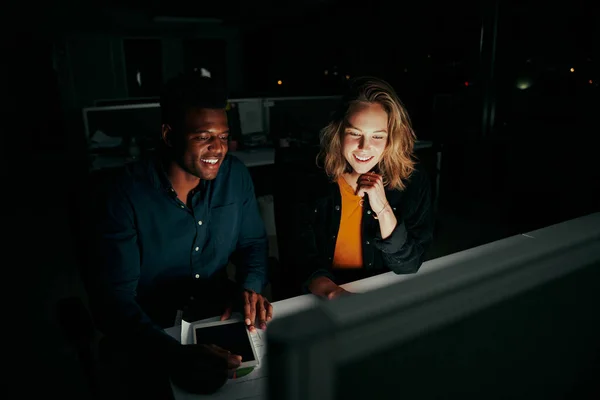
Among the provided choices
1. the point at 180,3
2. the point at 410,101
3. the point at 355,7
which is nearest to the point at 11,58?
the point at 180,3

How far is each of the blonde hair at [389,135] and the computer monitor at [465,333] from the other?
991 millimetres

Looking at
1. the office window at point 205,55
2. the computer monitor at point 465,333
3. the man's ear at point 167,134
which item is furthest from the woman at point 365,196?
the office window at point 205,55

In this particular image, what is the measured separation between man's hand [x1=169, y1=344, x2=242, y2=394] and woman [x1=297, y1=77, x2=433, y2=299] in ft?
1.80

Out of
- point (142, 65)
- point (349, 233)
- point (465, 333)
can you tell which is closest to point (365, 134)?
point (349, 233)

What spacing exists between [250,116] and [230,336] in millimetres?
3374

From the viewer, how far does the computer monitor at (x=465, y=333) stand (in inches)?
11.4

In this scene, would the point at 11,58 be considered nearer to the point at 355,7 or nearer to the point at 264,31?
the point at 264,31

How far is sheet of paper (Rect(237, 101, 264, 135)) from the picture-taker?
13.4 feet

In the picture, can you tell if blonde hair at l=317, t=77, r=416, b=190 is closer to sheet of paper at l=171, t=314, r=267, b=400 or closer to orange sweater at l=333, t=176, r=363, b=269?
orange sweater at l=333, t=176, r=363, b=269

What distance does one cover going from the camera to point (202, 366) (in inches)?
33.2

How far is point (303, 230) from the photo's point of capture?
153cm

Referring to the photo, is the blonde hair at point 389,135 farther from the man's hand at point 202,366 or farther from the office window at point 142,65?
the office window at point 142,65

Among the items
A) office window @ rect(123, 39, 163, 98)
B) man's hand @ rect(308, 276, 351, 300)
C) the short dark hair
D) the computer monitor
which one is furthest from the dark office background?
the computer monitor

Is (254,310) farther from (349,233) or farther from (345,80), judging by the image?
(345,80)
